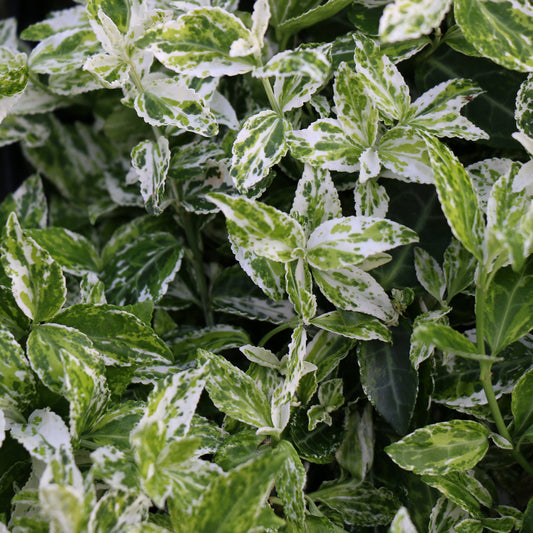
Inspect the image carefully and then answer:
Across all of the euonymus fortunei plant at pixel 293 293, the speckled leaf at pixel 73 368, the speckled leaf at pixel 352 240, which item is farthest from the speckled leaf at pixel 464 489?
the speckled leaf at pixel 73 368

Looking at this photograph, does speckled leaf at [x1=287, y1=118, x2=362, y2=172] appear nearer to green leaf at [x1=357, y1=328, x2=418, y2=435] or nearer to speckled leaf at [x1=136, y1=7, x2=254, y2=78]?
speckled leaf at [x1=136, y1=7, x2=254, y2=78]

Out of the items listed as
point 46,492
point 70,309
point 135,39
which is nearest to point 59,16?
point 135,39

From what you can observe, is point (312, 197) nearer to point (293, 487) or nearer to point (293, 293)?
point (293, 293)

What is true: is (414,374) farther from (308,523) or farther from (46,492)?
(46,492)

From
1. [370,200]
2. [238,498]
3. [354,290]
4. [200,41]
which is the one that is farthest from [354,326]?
[200,41]

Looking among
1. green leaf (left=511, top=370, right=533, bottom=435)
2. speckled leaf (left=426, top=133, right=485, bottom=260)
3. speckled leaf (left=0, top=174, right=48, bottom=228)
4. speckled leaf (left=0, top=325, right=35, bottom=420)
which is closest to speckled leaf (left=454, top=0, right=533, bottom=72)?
speckled leaf (left=426, top=133, right=485, bottom=260)
